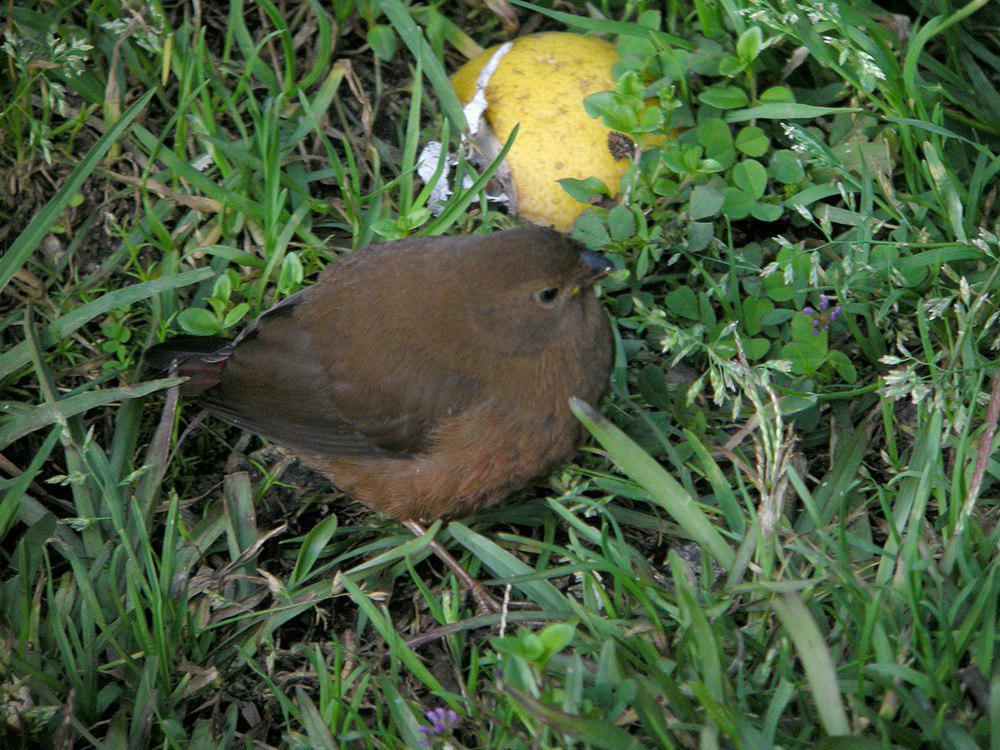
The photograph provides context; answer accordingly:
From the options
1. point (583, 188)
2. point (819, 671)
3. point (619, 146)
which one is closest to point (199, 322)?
point (583, 188)

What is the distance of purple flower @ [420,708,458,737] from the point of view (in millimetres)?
3146

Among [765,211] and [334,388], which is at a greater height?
[765,211]

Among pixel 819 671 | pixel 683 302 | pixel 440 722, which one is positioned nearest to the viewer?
pixel 819 671

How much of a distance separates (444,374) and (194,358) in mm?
1032

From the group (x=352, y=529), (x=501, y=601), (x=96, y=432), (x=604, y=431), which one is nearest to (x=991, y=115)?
(x=604, y=431)

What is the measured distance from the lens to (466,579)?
3.88 meters

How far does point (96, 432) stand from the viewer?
4.34 meters

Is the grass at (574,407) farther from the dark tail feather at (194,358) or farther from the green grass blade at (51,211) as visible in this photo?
A: the dark tail feather at (194,358)

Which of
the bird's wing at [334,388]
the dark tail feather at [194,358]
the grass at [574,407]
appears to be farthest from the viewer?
the dark tail feather at [194,358]

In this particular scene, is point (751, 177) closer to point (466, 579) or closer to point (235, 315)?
point (466, 579)

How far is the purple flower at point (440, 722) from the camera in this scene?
3.15 m

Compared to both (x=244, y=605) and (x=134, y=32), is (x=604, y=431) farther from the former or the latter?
(x=134, y=32)

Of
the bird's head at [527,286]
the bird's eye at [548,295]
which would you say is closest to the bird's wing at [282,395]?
the bird's head at [527,286]

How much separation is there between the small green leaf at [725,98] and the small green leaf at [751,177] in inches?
9.8
